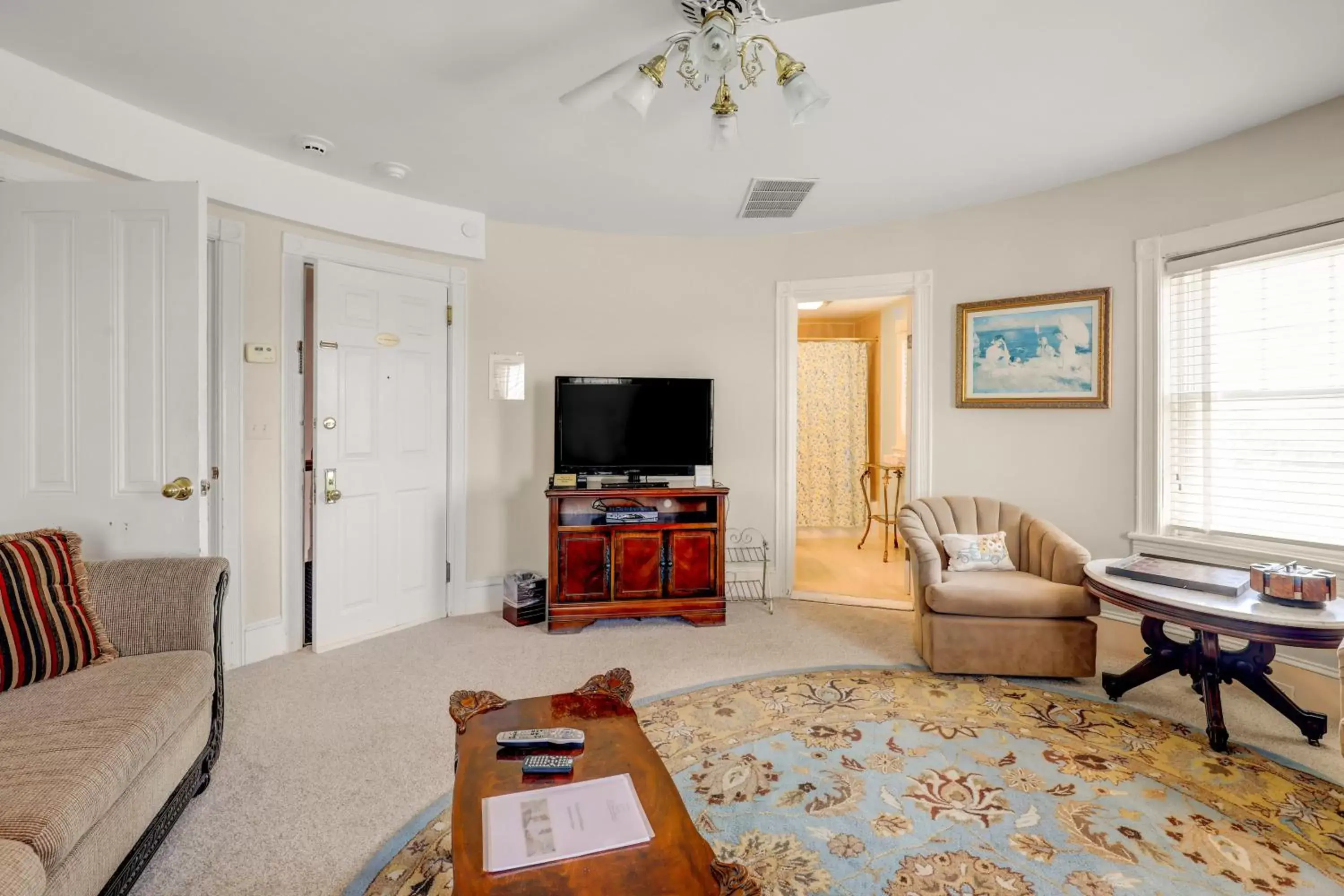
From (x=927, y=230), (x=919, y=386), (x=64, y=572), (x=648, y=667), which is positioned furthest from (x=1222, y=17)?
(x=64, y=572)

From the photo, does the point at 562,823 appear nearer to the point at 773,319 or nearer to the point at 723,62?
the point at 723,62

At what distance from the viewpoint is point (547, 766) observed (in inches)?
53.8

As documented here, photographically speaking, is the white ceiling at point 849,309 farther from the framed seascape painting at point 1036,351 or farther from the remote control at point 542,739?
the remote control at point 542,739

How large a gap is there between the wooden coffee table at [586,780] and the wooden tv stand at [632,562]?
1.85 metres

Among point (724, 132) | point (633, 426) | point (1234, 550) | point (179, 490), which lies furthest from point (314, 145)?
point (1234, 550)

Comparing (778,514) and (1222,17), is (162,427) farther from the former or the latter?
(1222,17)

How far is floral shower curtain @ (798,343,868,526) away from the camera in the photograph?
6469mm

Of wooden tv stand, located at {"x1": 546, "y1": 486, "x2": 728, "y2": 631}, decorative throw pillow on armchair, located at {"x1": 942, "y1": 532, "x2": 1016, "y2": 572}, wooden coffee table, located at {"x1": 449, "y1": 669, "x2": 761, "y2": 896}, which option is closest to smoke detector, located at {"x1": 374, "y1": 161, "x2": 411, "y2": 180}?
wooden tv stand, located at {"x1": 546, "y1": 486, "x2": 728, "y2": 631}

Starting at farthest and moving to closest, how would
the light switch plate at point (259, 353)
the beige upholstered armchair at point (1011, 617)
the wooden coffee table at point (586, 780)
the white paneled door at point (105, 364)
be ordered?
1. the light switch plate at point (259, 353)
2. the beige upholstered armchair at point (1011, 617)
3. the white paneled door at point (105, 364)
4. the wooden coffee table at point (586, 780)

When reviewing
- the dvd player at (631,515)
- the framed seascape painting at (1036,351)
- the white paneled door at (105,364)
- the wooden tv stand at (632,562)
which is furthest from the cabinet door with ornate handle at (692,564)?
the white paneled door at (105,364)

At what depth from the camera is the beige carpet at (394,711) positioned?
1753mm

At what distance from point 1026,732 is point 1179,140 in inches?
111

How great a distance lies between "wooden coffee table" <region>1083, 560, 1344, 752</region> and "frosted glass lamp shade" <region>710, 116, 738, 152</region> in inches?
93.3

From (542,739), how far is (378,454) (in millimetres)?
2561
